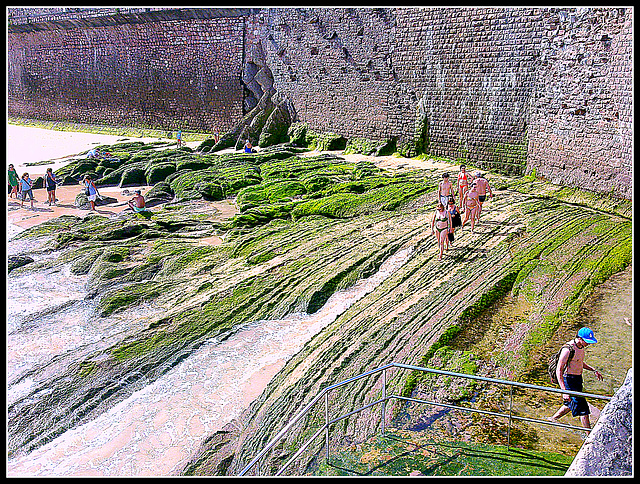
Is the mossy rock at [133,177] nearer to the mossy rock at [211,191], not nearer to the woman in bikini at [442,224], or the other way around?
the mossy rock at [211,191]

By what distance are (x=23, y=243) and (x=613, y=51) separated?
9.10m

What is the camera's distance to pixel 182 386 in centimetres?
555

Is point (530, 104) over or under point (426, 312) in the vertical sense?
over

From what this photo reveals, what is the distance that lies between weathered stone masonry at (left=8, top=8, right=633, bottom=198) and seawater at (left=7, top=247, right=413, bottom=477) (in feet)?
18.6

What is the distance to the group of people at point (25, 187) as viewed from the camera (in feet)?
39.0

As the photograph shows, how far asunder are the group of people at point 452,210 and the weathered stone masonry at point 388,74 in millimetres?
2120

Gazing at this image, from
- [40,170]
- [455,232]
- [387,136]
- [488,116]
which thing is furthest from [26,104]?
[455,232]

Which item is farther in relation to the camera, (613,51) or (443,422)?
(613,51)

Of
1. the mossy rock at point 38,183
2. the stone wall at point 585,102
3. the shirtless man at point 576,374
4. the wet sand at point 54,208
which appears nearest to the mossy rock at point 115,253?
the wet sand at point 54,208

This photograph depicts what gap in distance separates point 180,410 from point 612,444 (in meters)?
3.71

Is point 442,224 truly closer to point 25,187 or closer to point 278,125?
point 25,187

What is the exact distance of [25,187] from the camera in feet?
39.1

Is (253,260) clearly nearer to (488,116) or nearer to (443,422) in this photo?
(443,422)

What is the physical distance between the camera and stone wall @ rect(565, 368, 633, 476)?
2227mm
